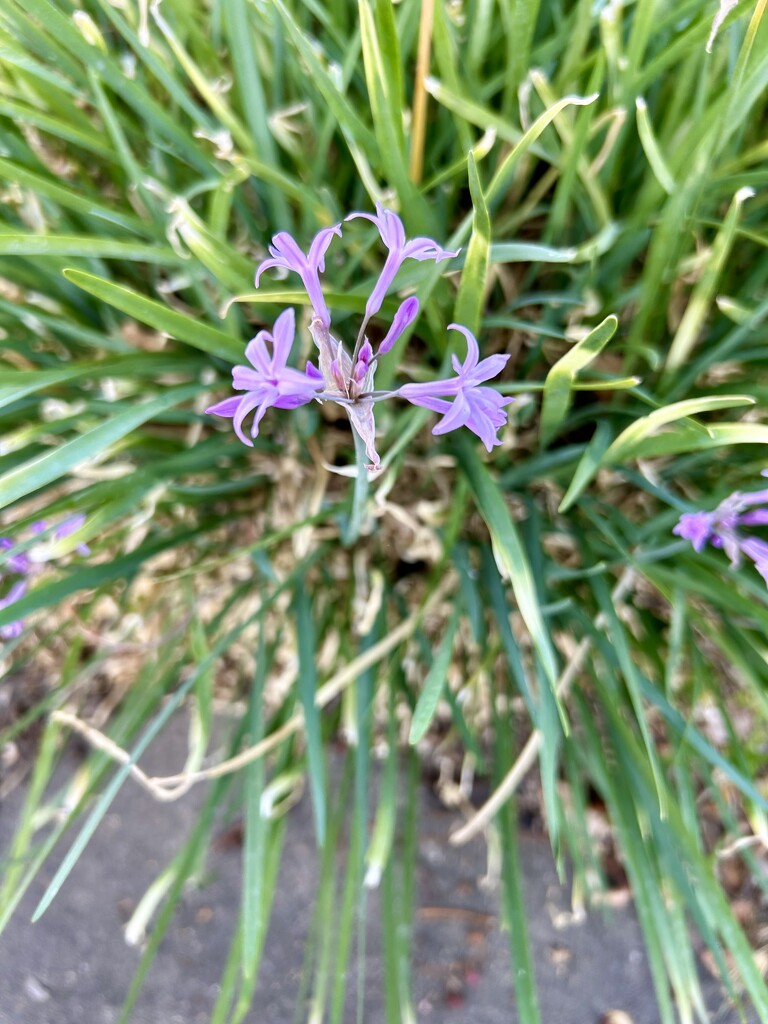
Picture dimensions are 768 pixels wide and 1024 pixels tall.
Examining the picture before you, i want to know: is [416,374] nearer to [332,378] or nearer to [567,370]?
[567,370]

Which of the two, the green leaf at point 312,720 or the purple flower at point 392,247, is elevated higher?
the purple flower at point 392,247

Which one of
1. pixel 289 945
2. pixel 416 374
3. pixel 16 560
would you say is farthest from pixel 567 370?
pixel 289 945

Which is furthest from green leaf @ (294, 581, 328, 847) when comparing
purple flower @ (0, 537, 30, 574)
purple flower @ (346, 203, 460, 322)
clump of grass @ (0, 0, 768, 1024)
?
purple flower @ (346, 203, 460, 322)

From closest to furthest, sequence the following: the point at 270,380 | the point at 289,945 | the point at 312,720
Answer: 1. the point at 270,380
2. the point at 312,720
3. the point at 289,945

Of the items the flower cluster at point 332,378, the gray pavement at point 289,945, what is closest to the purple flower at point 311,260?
the flower cluster at point 332,378

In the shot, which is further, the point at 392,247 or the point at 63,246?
the point at 63,246

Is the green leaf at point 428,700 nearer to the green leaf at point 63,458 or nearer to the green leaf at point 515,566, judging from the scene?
the green leaf at point 515,566

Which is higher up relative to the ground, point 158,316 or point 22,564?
point 158,316
